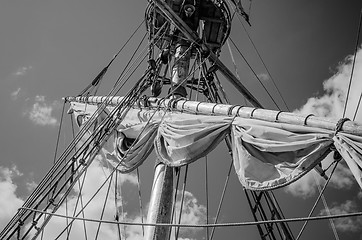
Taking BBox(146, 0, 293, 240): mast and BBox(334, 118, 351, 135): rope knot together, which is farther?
BBox(146, 0, 293, 240): mast

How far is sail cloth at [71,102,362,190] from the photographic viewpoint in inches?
120

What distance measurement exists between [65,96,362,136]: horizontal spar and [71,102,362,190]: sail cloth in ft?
0.24

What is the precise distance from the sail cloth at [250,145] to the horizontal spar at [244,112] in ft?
0.24

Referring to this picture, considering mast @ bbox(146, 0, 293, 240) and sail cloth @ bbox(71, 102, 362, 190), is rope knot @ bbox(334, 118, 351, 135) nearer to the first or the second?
sail cloth @ bbox(71, 102, 362, 190)

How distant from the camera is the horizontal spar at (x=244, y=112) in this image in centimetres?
306

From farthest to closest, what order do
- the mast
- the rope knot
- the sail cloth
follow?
the mast, the sail cloth, the rope knot

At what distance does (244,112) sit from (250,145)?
671 millimetres

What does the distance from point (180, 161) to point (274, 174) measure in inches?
57.0

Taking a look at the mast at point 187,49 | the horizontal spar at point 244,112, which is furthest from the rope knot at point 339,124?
the mast at point 187,49

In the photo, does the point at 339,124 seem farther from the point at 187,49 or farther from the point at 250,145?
the point at 187,49

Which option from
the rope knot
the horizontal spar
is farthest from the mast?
the rope knot

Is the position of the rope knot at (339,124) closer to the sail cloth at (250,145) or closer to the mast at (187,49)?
the sail cloth at (250,145)

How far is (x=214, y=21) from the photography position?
869 cm

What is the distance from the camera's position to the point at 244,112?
14.0 ft
